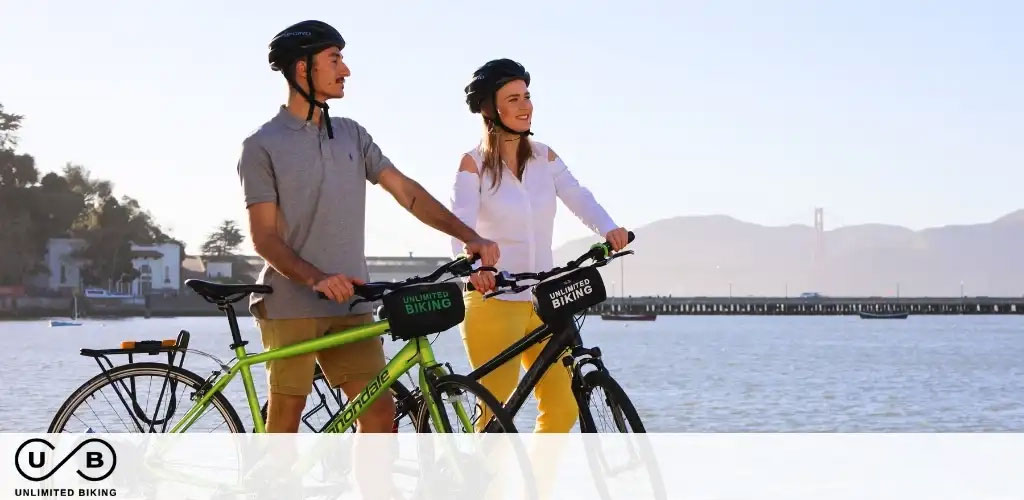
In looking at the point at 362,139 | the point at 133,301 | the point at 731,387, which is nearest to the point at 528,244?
the point at 362,139

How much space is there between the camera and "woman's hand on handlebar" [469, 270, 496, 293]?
162 inches

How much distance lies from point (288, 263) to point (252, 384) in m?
0.38

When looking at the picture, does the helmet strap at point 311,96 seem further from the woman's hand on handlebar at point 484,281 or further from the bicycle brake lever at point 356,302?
the woman's hand on handlebar at point 484,281

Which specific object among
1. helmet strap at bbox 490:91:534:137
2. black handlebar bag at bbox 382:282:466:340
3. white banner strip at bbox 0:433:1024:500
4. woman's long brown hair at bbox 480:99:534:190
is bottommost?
white banner strip at bbox 0:433:1024:500

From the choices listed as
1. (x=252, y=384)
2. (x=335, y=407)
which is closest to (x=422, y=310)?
(x=252, y=384)

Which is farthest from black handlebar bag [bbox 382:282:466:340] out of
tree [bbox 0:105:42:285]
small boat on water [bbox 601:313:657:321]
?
small boat on water [bbox 601:313:657:321]

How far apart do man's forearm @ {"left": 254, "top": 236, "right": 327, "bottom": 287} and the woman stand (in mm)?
678

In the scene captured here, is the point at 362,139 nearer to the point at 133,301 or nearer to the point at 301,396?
the point at 301,396

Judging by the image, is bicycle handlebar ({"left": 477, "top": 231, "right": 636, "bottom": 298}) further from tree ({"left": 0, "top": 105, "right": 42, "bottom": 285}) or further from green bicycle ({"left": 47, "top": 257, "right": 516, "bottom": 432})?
tree ({"left": 0, "top": 105, "right": 42, "bottom": 285})

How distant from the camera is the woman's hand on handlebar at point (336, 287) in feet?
12.3

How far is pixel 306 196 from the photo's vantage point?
395cm

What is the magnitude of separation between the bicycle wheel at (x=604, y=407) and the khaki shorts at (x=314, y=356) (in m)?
0.53

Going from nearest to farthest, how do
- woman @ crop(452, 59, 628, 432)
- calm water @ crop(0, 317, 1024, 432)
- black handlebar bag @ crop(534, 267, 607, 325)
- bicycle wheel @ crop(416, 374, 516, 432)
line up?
bicycle wheel @ crop(416, 374, 516, 432) → black handlebar bag @ crop(534, 267, 607, 325) → woman @ crop(452, 59, 628, 432) → calm water @ crop(0, 317, 1024, 432)

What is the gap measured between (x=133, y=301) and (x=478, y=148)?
358 ft
